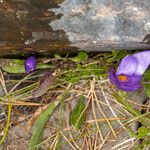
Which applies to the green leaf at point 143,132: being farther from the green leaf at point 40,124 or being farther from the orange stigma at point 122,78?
the green leaf at point 40,124

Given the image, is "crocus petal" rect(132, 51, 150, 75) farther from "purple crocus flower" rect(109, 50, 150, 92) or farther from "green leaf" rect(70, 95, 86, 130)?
"green leaf" rect(70, 95, 86, 130)

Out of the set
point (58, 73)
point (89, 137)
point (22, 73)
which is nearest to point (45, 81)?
point (58, 73)

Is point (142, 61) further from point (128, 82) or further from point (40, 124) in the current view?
point (40, 124)

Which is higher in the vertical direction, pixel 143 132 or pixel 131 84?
pixel 131 84

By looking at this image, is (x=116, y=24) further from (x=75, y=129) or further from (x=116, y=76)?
(x=75, y=129)

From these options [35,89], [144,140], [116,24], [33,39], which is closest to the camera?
[116,24]

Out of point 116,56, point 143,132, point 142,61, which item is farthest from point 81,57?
point 143,132

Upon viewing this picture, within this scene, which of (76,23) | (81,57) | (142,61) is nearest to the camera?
(76,23)
